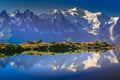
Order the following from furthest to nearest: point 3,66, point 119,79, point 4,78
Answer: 1. point 3,66
2. point 4,78
3. point 119,79

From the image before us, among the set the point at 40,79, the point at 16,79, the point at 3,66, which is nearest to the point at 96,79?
the point at 40,79

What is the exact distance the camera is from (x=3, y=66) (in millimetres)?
117688

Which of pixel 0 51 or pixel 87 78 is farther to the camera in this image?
pixel 0 51

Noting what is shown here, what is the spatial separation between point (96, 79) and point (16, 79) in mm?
20063

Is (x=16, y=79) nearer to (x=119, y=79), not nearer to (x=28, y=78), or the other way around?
(x=28, y=78)

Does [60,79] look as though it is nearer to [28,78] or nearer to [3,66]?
[28,78]

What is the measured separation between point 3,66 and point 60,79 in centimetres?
4352

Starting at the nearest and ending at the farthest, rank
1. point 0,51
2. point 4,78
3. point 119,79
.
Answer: point 119,79, point 4,78, point 0,51

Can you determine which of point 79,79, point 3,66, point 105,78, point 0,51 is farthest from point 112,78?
point 0,51

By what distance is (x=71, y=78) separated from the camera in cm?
8094

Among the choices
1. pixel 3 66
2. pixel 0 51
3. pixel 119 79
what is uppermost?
pixel 0 51

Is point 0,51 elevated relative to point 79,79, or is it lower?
elevated

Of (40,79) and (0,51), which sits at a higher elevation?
(0,51)

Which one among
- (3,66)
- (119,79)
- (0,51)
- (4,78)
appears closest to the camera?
(119,79)
